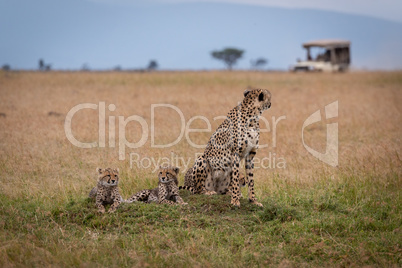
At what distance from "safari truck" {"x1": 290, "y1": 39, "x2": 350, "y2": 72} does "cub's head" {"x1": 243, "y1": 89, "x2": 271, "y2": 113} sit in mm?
32424

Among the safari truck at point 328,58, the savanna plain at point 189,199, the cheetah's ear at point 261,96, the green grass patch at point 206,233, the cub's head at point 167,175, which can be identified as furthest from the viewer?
the safari truck at point 328,58

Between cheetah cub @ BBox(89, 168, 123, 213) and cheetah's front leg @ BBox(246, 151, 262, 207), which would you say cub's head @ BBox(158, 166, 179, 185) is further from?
cheetah's front leg @ BBox(246, 151, 262, 207)

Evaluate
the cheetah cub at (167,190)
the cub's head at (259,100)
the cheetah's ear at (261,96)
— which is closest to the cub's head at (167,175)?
the cheetah cub at (167,190)

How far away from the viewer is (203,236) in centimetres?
513

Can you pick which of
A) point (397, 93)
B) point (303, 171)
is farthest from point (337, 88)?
point (303, 171)

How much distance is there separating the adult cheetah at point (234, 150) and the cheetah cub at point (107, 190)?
1.14m

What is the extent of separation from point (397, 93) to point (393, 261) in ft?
56.3

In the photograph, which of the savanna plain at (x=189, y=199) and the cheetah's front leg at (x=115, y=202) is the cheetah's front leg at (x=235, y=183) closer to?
the savanna plain at (x=189, y=199)

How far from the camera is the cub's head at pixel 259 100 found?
6071 millimetres

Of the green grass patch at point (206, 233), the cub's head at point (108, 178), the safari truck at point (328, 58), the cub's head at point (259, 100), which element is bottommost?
the green grass patch at point (206, 233)

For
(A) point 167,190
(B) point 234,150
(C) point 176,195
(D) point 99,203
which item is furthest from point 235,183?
(D) point 99,203

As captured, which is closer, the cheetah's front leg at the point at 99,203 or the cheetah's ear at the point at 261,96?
the cheetah's front leg at the point at 99,203

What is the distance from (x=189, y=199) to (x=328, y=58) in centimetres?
3575

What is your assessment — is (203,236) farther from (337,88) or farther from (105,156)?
(337,88)
